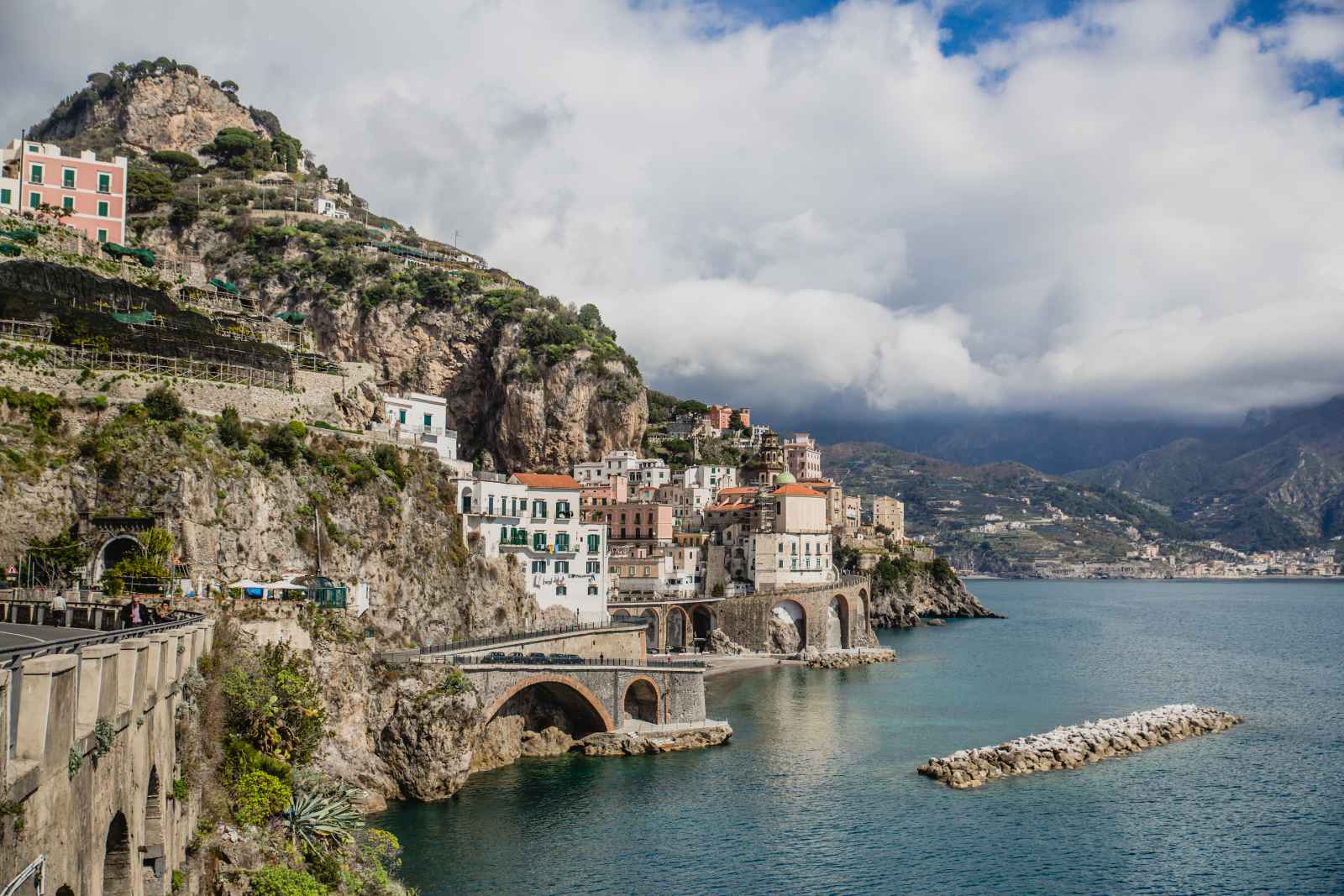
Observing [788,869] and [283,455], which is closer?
[788,869]

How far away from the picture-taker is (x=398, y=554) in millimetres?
58062

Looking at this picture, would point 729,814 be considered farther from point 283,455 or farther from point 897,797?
point 283,455

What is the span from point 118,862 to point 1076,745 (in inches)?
1973

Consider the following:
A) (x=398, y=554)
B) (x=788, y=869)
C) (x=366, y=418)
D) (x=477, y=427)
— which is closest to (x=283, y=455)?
(x=398, y=554)

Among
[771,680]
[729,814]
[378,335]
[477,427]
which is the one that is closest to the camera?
[729,814]

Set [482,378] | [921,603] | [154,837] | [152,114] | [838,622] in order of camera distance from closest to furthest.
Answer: [154,837]
[838,622]
[482,378]
[152,114]
[921,603]

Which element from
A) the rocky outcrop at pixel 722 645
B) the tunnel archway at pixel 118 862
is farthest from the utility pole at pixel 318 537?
the rocky outcrop at pixel 722 645

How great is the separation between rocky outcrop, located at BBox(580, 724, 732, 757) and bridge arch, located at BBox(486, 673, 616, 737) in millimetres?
766

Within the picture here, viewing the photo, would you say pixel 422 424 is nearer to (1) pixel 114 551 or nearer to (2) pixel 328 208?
(1) pixel 114 551

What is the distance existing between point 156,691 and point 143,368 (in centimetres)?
3790

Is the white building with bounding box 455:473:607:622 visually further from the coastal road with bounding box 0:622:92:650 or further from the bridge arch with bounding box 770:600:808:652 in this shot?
the coastal road with bounding box 0:622:92:650

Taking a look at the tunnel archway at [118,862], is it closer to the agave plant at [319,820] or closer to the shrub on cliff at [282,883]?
the shrub on cliff at [282,883]

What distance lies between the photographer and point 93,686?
15.7 m

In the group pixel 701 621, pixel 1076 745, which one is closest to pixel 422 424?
pixel 701 621
